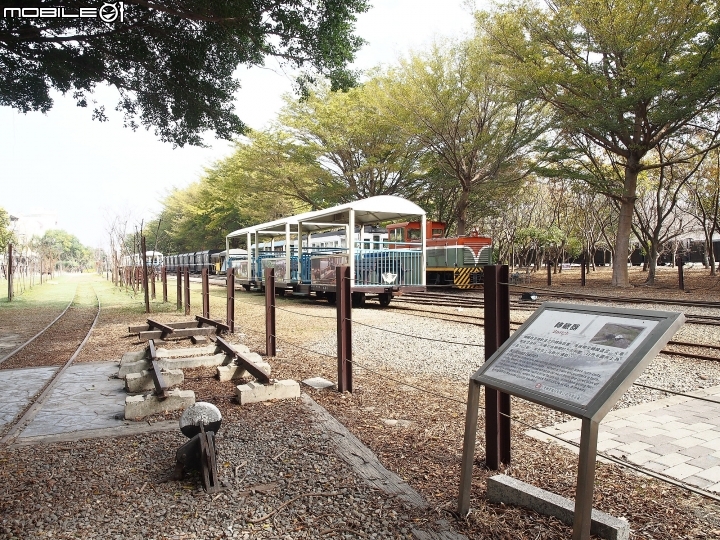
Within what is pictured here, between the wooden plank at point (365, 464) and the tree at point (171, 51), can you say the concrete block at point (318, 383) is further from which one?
the tree at point (171, 51)

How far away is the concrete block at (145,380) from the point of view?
535 cm

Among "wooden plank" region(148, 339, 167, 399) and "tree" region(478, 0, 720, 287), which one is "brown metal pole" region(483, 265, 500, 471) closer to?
"wooden plank" region(148, 339, 167, 399)

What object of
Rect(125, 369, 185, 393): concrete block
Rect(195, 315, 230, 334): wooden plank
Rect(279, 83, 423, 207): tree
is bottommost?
Rect(125, 369, 185, 393): concrete block

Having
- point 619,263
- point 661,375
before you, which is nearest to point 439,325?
point 661,375

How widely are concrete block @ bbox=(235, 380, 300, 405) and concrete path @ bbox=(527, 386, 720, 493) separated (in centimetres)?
212

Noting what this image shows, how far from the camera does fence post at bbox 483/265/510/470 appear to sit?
3.12 m

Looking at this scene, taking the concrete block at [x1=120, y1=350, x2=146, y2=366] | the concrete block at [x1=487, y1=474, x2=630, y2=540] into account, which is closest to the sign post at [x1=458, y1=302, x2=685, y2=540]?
the concrete block at [x1=487, y1=474, x2=630, y2=540]

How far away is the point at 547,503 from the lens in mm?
2586

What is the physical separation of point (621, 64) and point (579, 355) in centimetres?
1824

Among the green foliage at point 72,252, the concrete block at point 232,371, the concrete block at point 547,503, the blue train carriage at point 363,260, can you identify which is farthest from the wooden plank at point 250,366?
the green foliage at point 72,252

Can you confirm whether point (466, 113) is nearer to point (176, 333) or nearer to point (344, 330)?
point (176, 333)

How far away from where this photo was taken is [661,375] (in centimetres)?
594

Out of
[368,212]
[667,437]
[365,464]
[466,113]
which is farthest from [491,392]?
[466,113]

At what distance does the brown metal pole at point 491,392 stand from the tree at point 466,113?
1919 cm
